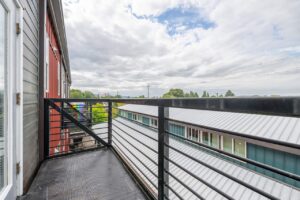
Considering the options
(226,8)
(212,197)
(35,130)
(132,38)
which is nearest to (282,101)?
(35,130)

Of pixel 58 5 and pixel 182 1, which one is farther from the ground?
pixel 182 1

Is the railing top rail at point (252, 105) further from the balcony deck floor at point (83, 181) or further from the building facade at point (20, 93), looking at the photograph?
the building facade at point (20, 93)

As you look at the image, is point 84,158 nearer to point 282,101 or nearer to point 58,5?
point 282,101

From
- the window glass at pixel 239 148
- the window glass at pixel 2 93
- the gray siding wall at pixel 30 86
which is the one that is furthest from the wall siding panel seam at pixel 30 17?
the window glass at pixel 239 148

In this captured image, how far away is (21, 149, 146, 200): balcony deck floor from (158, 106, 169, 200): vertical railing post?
42cm

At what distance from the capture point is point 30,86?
2.19 meters

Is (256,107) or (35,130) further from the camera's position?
(35,130)

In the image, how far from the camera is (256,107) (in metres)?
0.66

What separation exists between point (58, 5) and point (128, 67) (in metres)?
16.6

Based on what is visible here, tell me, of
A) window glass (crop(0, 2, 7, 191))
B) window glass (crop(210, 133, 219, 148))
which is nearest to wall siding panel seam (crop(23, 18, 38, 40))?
window glass (crop(0, 2, 7, 191))

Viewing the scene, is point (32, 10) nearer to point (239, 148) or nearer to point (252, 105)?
point (252, 105)

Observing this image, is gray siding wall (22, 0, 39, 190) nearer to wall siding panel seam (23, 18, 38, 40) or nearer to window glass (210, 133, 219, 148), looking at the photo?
wall siding panel seam (23, 18, 38, 40)

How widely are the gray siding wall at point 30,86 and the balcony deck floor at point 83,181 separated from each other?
0.63ft

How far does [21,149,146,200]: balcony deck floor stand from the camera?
6.09ft
